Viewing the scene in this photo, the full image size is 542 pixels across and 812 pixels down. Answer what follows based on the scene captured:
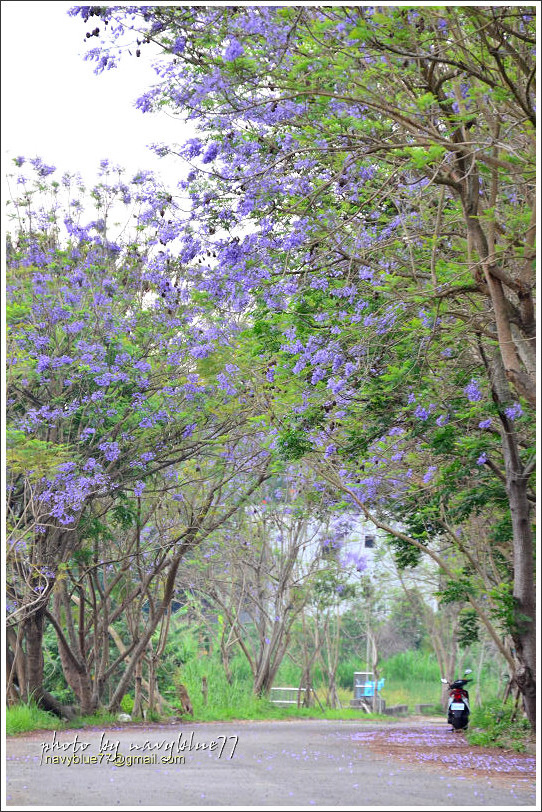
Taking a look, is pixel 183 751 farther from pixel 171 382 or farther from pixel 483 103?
pixel 483 103

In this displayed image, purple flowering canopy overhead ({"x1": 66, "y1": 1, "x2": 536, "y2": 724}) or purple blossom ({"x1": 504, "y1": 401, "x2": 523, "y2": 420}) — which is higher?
purple flowering canopy overhead ({"x1": 66, "y1": 1, "x2": 536, "y2": 724})

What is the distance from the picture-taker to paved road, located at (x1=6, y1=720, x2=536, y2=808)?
5.92 metres

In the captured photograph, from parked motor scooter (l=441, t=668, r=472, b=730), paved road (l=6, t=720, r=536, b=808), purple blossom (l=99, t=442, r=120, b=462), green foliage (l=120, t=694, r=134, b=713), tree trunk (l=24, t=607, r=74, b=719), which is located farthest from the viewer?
green foliage (l=120, t=694, r=134, b=713)

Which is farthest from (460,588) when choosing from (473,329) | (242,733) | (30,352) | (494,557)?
(30,352)

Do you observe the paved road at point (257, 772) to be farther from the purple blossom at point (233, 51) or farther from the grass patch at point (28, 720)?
the purple blossom at point (233, 51)

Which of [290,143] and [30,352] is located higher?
[290,143]

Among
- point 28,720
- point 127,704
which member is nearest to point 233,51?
point 28,720

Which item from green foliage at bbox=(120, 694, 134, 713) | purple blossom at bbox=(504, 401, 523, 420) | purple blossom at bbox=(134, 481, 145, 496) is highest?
purple blossom at bbox=(504, 401, 523, 420)

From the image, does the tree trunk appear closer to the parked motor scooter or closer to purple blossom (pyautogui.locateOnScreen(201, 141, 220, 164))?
the parked motor scooter

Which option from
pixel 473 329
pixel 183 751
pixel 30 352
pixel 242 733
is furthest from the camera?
pixel 242 733

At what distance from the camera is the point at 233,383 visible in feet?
34.5

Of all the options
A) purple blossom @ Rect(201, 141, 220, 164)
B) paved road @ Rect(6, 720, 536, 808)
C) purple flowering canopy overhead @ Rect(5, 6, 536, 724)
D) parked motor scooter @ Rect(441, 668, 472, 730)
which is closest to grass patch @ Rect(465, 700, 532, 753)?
paved road @ Rect(6, 720, 536, 808)

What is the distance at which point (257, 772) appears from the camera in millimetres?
7316

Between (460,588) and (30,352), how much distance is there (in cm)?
502
